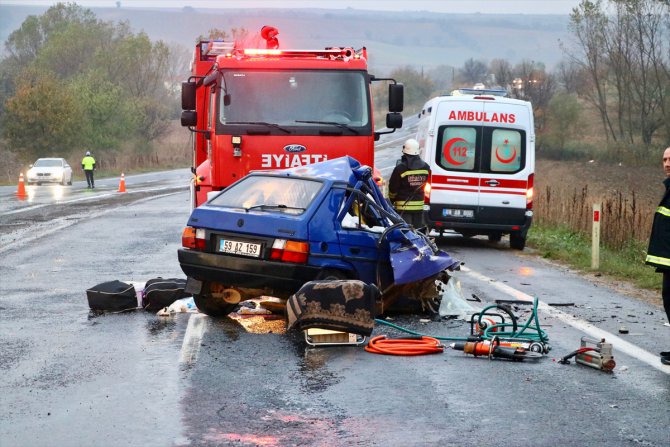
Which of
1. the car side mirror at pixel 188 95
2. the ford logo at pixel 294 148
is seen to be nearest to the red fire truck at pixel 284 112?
the ford logo at pixel 294 148

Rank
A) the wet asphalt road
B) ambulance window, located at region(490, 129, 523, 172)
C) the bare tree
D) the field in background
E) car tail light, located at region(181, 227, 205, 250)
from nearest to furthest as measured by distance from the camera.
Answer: the wet asphalt road < car tail light, located at region(181, 227, 205, 250) < the field in background < ambulance window, located at region(490, 129, 523, 172) < the bare tree

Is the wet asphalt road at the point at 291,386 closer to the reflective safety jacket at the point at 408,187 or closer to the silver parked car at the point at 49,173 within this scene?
the reflective safety jacket at the point at 408,187

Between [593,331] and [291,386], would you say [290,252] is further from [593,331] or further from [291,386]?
[593,331]

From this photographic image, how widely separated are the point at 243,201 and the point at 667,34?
5657 cm

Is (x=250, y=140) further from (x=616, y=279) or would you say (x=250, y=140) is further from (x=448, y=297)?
(x=616, y=279)

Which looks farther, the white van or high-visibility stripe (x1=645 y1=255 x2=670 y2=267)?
the white van

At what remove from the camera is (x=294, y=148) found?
14398 mm

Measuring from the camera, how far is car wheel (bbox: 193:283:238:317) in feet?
34.4

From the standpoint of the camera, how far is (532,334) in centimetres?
949

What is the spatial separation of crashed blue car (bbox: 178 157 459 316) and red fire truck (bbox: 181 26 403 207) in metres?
3.27

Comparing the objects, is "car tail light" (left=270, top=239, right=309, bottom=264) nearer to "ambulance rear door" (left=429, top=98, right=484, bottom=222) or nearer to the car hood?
"ambulance rear door" (left=429, top=98, right=484, bottom=222)

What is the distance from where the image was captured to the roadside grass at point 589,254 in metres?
15.7

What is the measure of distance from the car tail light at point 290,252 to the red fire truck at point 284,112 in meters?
4.53

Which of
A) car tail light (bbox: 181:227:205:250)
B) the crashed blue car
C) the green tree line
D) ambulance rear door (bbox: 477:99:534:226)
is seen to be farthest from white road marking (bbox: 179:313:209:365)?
the green tree line
